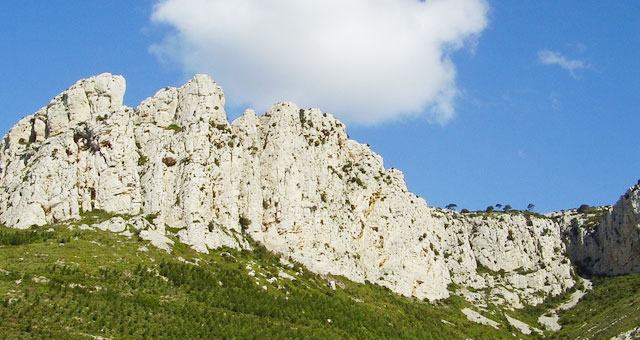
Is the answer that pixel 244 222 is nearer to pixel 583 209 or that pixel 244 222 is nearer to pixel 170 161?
pixel 170 161

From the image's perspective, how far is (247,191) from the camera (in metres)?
128

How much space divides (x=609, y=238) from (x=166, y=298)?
119m

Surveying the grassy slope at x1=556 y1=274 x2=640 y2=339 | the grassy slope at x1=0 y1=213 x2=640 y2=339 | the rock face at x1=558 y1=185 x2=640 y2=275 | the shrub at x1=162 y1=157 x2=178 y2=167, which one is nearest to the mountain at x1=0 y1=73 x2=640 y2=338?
the shrub at x1=162 y1=157 x2=178 y2=167

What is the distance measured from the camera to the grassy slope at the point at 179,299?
76.5 m

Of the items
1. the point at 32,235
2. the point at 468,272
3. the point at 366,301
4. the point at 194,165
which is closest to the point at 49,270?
the point at 32,235

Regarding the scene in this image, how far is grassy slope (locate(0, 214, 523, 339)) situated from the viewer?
250ft

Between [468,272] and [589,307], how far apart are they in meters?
28.2

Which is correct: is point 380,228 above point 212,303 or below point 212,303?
above

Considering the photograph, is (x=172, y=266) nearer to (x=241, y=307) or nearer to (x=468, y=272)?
(x=241, y=307)

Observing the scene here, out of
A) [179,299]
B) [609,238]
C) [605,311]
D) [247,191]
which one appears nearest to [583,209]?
[609,238]

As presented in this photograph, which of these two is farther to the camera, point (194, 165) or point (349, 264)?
point (349, 264)

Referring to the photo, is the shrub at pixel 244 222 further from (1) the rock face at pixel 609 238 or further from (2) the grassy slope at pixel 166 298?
(1) the rock face at pixel 609 238

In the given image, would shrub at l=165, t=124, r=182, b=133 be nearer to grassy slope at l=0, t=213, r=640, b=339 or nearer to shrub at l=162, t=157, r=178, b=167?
shrub at l=162, t=157, r=178, b=167

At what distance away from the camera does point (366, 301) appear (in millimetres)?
118875
